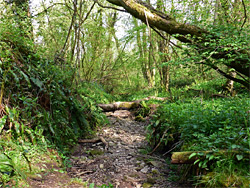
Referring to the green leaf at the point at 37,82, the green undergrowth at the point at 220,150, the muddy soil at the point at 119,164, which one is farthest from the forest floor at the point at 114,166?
the green leaf at the point at 37,82

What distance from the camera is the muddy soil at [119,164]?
283cm

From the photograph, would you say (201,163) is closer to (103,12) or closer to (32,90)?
(32,90)

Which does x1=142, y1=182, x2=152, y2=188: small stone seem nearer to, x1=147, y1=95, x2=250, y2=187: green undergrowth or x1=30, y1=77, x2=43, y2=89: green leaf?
x1=147, y1=95, x2=250, y2=187: green undergrowth

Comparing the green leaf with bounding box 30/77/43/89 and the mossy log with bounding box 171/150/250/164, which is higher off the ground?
the green leaf with bounding box 30/77/43/89

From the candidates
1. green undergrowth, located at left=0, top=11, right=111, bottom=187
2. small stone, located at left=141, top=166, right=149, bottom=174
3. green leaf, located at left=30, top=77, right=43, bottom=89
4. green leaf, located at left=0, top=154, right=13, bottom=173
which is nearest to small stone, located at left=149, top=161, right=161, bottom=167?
small stone, located at left=141, top=166, right=149, bottom=174

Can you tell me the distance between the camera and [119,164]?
3.42 m

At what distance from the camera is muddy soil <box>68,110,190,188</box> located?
283cm

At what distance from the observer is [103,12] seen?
35.2ft

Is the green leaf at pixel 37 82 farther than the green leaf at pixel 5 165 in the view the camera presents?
Yes

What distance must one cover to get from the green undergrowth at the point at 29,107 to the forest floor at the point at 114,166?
0.33 metres

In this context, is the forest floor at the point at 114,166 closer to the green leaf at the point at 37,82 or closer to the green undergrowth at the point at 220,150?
the green undergrowth at the point at 220,150

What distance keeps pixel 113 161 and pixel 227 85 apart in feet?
20.3

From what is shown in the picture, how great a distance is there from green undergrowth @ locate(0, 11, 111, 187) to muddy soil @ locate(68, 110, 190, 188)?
15.6 inches

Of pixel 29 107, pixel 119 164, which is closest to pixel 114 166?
pixel 119 164
